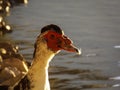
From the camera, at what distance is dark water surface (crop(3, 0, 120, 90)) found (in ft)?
53.7

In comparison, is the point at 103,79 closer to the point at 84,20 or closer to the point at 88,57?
the point at 88,57

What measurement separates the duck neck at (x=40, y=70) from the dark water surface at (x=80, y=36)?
28.8 feet

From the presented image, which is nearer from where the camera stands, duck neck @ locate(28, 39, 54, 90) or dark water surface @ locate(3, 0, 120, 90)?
duck neck @ locate(28, 39, 54, 90)

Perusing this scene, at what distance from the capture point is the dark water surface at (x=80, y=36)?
16.4 meters

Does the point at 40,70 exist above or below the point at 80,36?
above

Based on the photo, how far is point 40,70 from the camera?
630 centimetres

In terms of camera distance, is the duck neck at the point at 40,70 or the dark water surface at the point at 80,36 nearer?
the duck neck at the point at 40,70

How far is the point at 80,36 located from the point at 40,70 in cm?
1664

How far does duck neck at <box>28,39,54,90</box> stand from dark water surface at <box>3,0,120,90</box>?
8.78 metres

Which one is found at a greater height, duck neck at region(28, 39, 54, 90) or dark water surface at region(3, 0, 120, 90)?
duck neck at region(28, 39, 54, 90)

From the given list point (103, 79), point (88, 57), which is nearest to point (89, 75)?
point (103, 79)

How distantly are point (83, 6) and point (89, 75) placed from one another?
15.6 metres

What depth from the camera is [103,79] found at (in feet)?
53.8

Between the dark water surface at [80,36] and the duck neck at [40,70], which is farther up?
the duck neck at [40,70]
